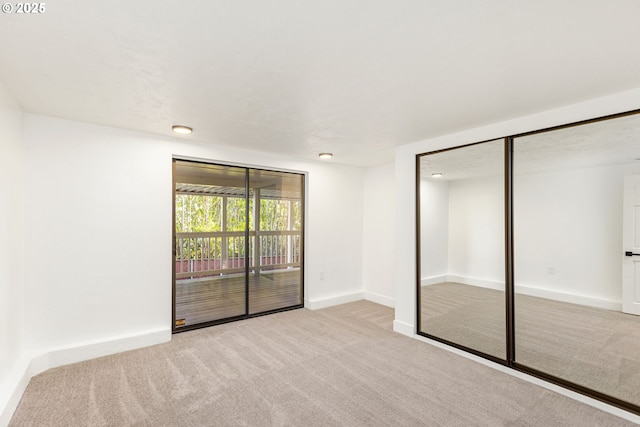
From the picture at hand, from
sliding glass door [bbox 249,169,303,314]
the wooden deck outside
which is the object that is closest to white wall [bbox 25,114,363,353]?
the wooden deck outside

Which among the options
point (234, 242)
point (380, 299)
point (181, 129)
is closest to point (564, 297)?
point (380, 299)

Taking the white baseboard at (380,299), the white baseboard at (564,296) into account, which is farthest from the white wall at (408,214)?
the white baseboard at (380,299)

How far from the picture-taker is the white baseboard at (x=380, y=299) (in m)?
4.87

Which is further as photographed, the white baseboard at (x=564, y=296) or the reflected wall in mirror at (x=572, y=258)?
the white baseboard at (x=564, y=296)

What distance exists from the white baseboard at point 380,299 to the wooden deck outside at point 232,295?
1.24 meters

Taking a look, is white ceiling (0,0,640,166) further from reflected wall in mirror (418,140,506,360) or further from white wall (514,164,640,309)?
white wall (514,164,640,309)

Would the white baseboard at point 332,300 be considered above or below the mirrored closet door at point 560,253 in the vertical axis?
below

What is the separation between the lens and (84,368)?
2799 mm

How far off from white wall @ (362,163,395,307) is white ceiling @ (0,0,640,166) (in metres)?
2.18

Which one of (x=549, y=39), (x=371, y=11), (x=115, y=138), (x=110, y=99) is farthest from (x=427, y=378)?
(x=115, y=138)

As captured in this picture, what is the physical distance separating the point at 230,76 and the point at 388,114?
54.7 inches

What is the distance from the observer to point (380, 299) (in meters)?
5.06

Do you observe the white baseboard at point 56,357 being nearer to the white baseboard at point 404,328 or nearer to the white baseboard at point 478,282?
the white baseboard at point 404,328

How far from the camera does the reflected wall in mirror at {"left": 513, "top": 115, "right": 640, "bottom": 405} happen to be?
2.62 meters
